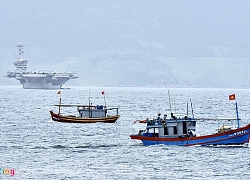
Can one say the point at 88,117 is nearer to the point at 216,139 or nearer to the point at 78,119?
the point at 78,119

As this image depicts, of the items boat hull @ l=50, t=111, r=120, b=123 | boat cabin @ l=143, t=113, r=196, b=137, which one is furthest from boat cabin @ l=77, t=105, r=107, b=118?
boat cabin @ l=143, t=113, r=196, b=137

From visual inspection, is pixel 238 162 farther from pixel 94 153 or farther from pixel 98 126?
pixel 98 126

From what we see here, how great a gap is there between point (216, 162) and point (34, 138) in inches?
1090

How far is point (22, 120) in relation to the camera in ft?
384

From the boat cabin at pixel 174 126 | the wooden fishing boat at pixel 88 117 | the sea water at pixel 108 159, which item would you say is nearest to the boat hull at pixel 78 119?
the wooden fishing boat at pixel 88 117

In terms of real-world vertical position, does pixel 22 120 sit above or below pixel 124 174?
above

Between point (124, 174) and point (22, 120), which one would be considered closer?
point (124, 174)

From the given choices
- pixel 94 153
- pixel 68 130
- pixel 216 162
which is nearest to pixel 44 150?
pixel 94 153

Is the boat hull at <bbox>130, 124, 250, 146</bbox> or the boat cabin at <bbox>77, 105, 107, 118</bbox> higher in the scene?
the boat cabin at <bbox>77, 105, 107, 118</bbox>

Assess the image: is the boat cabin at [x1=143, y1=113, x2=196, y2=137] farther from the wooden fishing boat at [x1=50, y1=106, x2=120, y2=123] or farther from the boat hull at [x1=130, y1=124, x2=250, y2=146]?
the wooden fishing boat at [x1=50, y1=106, x2=120, y2=123]

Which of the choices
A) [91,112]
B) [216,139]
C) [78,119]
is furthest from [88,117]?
[216,139]

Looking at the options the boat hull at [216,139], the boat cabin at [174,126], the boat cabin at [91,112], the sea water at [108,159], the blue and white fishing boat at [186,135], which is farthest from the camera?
the boat cabin at [91,112]

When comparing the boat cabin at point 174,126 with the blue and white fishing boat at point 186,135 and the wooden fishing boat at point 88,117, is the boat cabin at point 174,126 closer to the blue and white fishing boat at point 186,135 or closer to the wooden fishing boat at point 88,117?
the blue and white fishing boat at point 186,135

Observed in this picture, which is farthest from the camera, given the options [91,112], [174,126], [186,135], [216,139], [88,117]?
[88,117]
